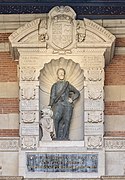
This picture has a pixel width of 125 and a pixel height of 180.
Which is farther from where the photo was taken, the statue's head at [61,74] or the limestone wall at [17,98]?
the statue's head at [61,74]

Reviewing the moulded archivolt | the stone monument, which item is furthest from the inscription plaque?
the moulded archivolt

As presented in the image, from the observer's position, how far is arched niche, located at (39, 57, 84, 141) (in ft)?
85.6

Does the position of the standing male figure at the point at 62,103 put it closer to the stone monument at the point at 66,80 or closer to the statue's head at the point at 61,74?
the statue's head at the point at 61,74

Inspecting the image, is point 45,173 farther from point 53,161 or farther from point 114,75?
point 114,75

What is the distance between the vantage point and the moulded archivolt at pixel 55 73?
26.2m

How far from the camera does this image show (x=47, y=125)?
2577 cm

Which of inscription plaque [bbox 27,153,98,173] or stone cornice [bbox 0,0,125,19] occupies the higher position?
stone cornice [bbox 0,0,125,19]

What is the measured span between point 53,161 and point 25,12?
3.41 meters

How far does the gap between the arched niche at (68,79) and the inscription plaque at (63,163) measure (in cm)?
68

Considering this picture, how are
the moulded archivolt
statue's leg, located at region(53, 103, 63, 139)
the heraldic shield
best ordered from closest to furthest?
statue's leg, located at region(53, 103, 63, 139) < the heraldic shield < the moulded archivolt

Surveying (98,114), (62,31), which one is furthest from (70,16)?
(98,114)

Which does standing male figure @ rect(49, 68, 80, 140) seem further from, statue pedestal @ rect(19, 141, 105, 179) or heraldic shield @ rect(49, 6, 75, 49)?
heraldic shield @ rect(49, 6, 75, 49)

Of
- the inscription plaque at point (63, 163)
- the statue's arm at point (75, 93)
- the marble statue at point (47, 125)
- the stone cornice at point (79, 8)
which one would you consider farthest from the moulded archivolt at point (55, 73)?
the inscription plaque at point (63, 163)

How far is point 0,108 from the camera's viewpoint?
85.8ft
